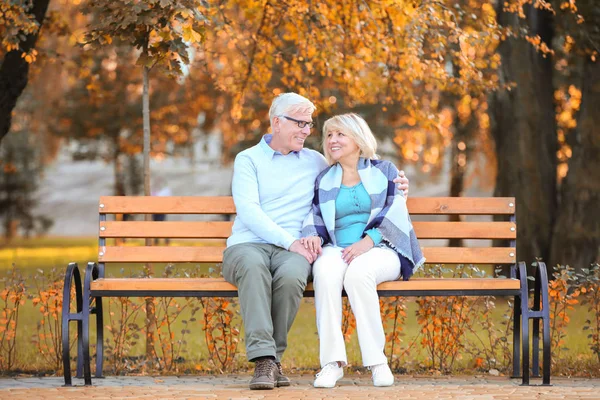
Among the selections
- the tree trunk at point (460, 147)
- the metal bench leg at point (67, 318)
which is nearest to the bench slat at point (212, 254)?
the metal bench leg at point (67, 318)

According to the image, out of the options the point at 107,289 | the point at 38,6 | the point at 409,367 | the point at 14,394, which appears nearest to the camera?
the point at 14,394

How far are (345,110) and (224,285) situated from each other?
49.2ft

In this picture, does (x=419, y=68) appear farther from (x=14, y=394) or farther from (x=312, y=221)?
(x=14, y=394)

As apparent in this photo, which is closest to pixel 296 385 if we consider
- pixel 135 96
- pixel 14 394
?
pixel 14 394

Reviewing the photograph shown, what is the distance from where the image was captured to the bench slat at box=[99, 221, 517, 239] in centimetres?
607

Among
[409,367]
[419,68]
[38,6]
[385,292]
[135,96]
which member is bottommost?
[409,367]

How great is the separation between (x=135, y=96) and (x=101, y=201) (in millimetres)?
19871

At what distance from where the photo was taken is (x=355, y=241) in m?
5.72

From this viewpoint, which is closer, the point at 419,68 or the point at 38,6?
the point at 419,68

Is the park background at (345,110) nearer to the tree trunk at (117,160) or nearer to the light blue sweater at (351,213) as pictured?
the tree trunk at (117,160)

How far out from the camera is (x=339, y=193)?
5754mm

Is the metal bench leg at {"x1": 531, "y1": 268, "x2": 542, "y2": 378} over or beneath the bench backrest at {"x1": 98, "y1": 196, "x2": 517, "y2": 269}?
beneath

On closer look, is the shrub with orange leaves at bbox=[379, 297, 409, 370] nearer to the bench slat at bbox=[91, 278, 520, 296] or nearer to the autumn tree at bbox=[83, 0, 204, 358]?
the bench slat at bbox=[91, 278, 520, 296]

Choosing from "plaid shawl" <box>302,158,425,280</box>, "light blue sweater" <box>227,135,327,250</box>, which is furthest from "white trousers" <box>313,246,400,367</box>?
"light blue sweater" <box>227,135,327,250</box>
